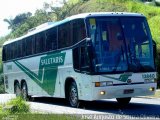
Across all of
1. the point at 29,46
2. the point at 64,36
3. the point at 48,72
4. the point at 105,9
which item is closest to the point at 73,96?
the point at 64,36

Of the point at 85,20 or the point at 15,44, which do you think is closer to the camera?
the point at 85,20

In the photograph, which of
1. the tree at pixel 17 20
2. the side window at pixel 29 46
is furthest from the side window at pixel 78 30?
the tree at pixel 17 20

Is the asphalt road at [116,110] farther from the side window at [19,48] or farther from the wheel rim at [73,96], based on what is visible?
the side window at [19,48]

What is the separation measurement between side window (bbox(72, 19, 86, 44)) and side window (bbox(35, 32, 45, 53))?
4.09 meters

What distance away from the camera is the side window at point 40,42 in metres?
21.7

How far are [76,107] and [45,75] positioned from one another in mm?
3917

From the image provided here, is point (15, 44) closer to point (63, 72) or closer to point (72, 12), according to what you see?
point (63, 72)

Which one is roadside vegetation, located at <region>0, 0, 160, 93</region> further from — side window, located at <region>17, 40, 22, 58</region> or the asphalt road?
the asphalt road

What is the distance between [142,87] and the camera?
54.3 ft

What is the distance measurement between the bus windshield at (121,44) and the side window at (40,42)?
554 centimetres

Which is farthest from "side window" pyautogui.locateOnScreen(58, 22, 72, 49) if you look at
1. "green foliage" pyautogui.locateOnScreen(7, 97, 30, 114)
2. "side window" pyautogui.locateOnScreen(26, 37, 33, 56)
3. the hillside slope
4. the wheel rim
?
the hillside slope

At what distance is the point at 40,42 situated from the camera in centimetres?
2219

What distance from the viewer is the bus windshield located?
1614 cm

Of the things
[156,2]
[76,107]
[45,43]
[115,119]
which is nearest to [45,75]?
[45,43]
